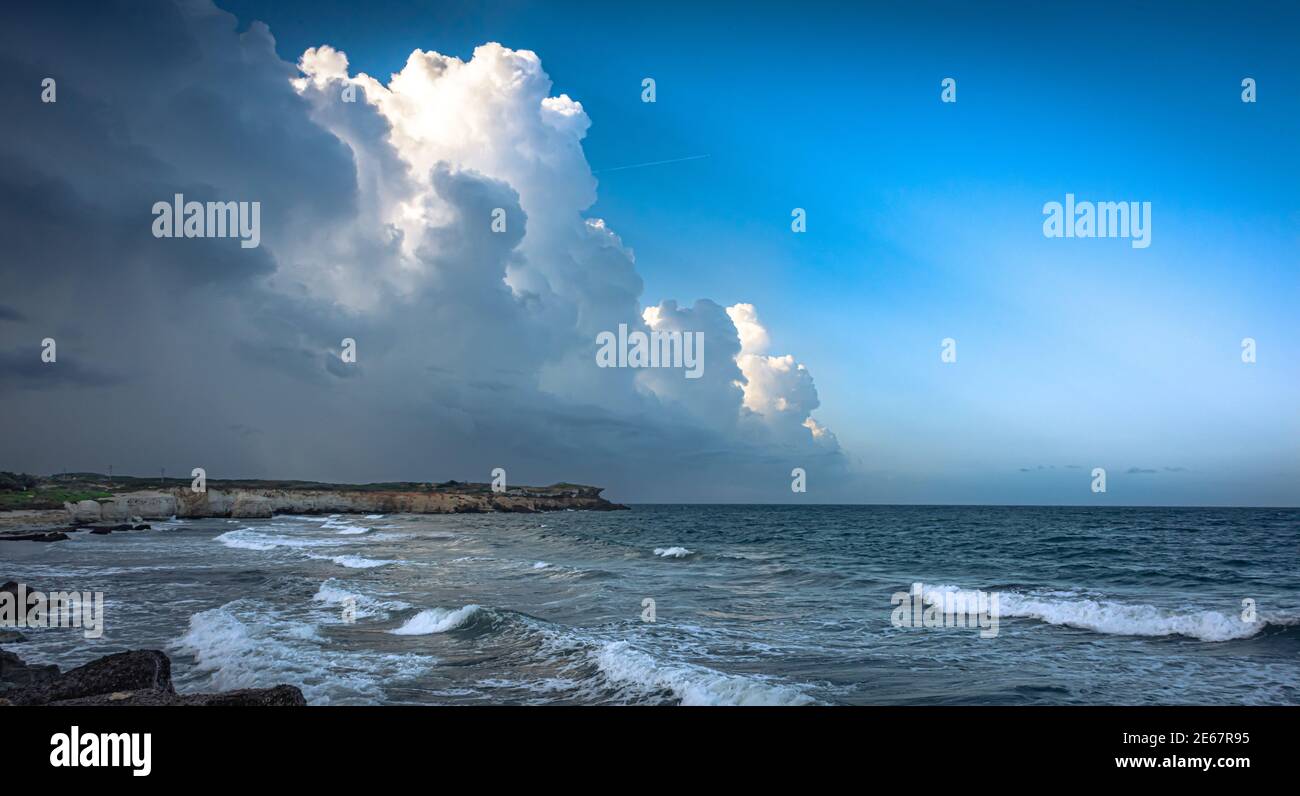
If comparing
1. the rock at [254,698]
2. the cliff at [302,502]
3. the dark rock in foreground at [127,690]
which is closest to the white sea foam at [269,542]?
the cliff at [302,502]

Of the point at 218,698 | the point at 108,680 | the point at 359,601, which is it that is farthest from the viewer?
the point at 359,601

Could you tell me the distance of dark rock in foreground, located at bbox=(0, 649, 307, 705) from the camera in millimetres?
8008

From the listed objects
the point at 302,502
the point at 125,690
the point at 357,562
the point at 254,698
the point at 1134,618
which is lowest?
the point at 302,502

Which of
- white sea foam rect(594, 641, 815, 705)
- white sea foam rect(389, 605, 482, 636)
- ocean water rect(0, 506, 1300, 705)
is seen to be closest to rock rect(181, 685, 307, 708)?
ocean water rect(0, 506, 1300, 705)

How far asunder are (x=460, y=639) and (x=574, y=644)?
122 inches

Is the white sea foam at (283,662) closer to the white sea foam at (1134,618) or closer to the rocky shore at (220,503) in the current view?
the white sea foam at (1134,618)

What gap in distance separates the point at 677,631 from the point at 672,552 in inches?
1104

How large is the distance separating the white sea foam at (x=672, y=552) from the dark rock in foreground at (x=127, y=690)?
117 feet

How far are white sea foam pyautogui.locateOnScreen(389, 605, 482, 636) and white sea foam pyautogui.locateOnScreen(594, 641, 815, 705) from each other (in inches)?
217

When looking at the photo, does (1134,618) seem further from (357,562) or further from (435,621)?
(357,562)

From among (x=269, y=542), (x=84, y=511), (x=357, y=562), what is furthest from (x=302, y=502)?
(x=357, y=562)

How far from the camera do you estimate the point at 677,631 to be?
59.8ft

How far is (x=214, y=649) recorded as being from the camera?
15.0 metres
